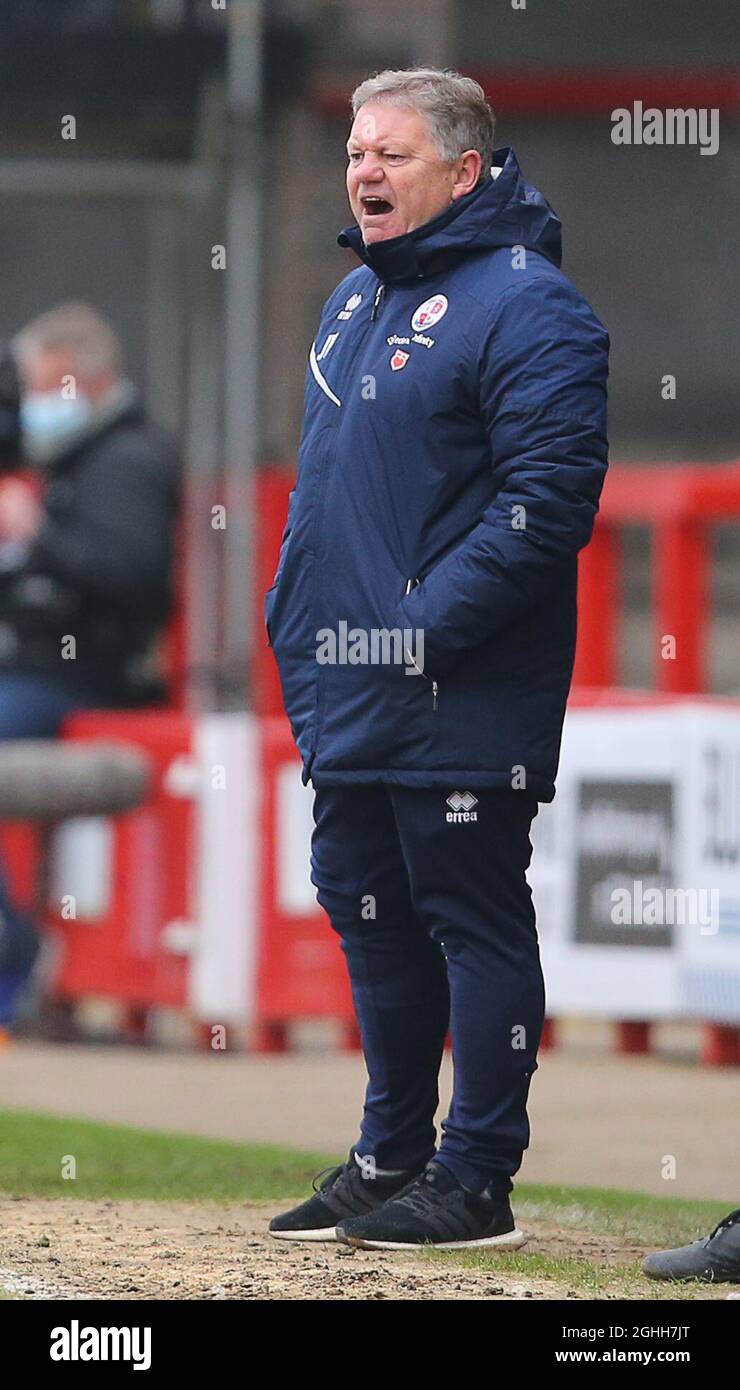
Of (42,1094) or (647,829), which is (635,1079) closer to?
(647,829)

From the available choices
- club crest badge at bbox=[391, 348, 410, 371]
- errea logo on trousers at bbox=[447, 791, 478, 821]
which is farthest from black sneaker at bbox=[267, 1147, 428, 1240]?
club crest badge at bbox=[391, 348, 410, 371]

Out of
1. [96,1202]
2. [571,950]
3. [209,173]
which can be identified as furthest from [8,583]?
[96,1202]

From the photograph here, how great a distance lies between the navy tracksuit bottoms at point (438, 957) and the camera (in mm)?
4730

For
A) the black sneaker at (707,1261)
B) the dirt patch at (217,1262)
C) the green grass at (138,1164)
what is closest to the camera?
the dirt patch at (217,1262)

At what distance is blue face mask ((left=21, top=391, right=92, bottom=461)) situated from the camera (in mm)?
9266

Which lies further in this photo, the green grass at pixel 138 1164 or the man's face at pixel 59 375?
the man's face at pixel 59 375

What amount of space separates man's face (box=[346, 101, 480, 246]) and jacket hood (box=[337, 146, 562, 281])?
26 mm

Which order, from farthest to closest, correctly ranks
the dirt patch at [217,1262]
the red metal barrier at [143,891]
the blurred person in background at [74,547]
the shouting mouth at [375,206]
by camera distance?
1. the red metal barrier at [143,891]
2. the blurred person in background at [74,547]
3. the shouting mouth at [375,206]
4. the dirt patch at [217,1262]

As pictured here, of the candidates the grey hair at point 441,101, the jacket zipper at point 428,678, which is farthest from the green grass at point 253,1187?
the grey hair at point 441,101

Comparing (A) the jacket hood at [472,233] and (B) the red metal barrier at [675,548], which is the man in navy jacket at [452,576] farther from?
(B) the red metal barrier at [675,548]

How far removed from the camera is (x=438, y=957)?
16.3ft

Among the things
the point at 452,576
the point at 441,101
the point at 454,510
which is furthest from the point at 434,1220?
the point at 441,101

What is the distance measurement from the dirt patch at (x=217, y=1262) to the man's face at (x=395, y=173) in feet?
5.48

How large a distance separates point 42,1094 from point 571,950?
1.73 m
